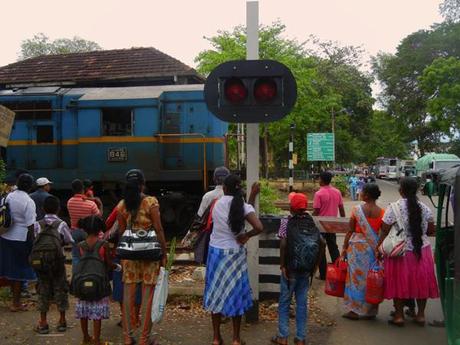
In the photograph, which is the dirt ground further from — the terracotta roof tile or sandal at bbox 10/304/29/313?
the terracotta roof tile

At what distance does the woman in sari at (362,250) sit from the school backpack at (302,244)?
3.73 ft

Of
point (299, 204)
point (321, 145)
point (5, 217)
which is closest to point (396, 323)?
point (299, 204)

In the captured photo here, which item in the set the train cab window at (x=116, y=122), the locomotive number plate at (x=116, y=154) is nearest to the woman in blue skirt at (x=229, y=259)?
the locomotive number plate at (x=116, y=154)

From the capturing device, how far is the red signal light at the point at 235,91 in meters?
5.63

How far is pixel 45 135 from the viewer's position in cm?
1216

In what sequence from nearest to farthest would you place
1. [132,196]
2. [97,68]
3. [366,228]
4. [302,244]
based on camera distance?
1. [132,196]
2. [302,244]
3. [366,228]
4. [97,68]

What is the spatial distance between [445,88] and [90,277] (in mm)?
34252

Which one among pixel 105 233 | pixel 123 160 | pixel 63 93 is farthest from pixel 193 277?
pixel 63 93

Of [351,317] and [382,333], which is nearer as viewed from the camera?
[382,333]

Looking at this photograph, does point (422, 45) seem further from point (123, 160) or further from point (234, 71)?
point (234, 71)

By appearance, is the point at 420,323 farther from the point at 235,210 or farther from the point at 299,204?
the point at 235,210

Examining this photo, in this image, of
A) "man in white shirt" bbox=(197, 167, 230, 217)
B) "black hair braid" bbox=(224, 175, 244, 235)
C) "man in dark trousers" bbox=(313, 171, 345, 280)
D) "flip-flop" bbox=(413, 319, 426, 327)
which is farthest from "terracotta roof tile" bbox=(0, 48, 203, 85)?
"flip-flop" bbox=(413, 319, 426, 327)

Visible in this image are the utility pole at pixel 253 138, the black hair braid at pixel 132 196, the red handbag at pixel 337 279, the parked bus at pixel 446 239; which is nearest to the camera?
the parked bus at pixel 446 239

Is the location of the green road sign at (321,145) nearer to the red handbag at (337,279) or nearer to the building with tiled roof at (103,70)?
the building with tiled roof at (103,70)
